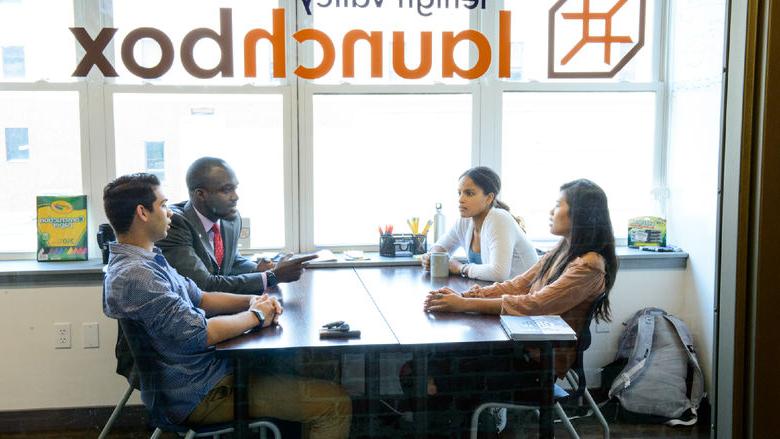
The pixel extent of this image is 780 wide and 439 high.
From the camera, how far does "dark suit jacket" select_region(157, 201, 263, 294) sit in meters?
1.93

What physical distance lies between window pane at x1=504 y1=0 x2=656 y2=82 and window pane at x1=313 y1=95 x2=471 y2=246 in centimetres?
14

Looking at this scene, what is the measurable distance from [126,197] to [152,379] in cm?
35

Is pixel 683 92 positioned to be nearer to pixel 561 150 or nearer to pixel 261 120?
pixel 561 150

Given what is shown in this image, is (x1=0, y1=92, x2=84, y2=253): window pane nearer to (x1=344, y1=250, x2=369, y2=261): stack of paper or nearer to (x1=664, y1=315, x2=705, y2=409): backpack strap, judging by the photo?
(x1=344, y1=250, x2=369, y2=261): stack of paper

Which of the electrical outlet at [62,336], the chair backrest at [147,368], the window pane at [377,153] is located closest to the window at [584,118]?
the window pane at [377,153]

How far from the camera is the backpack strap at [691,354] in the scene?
1.37m

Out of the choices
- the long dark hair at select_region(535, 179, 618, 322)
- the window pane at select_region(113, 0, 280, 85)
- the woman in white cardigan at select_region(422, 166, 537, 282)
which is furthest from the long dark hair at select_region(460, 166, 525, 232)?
the window pane at select_region(113, 0, 280, 85)

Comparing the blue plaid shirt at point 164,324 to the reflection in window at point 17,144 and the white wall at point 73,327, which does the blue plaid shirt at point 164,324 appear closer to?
the white wall at point 73,327

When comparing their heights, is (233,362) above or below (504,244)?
below

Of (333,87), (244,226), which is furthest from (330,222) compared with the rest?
(333,87)

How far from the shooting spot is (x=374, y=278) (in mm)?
2238

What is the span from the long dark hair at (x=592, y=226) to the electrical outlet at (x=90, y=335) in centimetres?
100

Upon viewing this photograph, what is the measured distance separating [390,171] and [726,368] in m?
0.68

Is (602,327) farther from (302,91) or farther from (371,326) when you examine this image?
(302,91)
